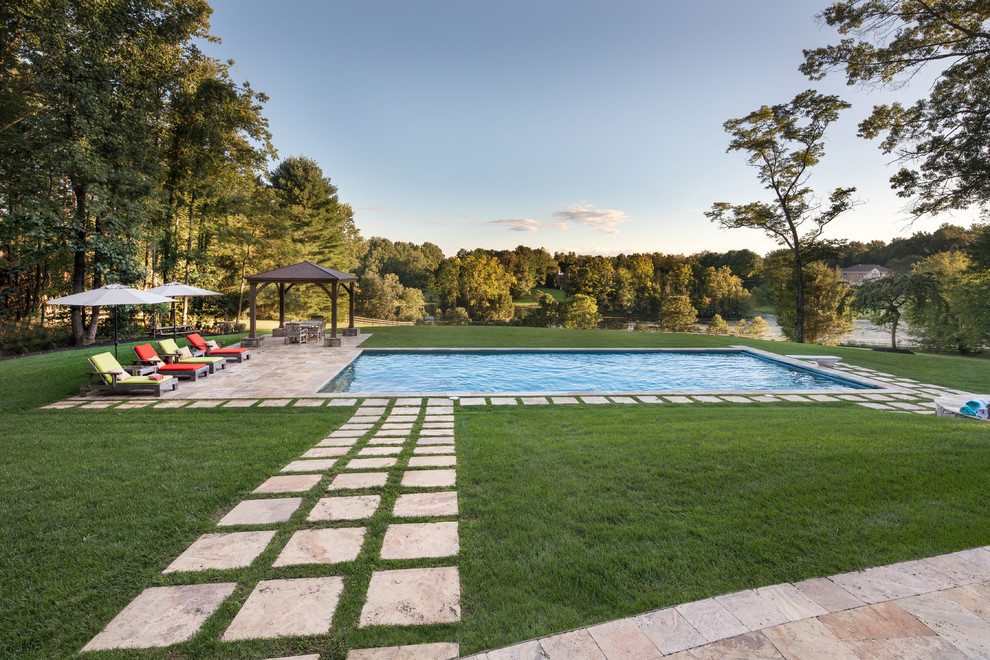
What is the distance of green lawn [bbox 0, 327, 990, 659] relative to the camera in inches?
76.6

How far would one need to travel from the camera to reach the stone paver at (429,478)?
3.39m

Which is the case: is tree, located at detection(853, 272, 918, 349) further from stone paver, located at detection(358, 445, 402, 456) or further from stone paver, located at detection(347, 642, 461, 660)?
stone paver, located at detection(347, 642, 461, 660)

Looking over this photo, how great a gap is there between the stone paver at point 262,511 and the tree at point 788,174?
66.8 feet

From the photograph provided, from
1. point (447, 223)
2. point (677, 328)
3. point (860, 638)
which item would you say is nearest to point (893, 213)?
point (860, 638)

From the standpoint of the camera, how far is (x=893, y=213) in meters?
5.60

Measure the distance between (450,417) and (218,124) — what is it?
15.2 m

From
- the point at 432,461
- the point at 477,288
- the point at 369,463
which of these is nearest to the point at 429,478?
the point at 432,461

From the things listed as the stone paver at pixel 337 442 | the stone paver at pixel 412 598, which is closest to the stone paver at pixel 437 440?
the stone paver at pixel 337 442

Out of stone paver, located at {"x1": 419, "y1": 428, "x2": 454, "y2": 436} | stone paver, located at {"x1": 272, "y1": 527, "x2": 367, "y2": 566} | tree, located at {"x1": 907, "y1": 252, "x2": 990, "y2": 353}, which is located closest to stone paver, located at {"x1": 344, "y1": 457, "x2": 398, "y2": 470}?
stone paver, located at {"x1": 419, "y1": 428, "x2": 454, "y2": 436}

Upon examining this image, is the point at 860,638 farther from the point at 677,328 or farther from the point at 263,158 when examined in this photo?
the point at 677,328

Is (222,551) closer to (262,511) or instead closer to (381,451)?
(262,511)

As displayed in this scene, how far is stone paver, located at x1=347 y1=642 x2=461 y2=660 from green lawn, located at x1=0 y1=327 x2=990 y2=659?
54 mm

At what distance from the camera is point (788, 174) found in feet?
58.5

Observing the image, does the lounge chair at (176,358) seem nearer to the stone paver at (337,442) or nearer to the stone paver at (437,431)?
the stone paver at (337,442)
